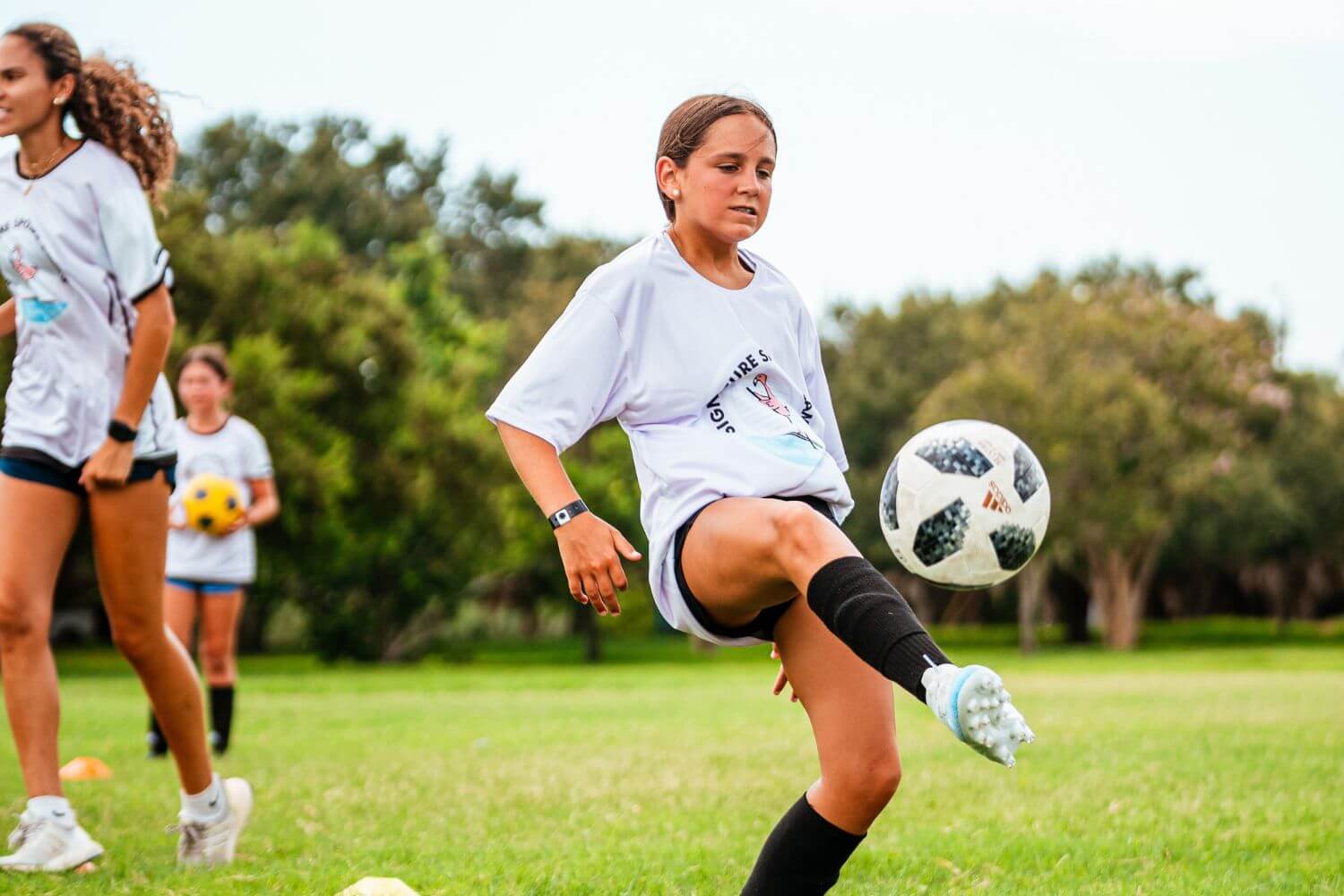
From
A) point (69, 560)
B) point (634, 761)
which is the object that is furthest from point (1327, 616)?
point (634, 761)

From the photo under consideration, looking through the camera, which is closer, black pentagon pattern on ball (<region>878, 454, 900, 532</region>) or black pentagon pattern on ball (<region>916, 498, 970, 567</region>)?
black pentagon pattern on ball (<region>916, 498, 970, 567</region>)

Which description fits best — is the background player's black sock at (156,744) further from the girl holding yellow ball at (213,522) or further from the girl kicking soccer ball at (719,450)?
the girl kicking soccer ball at (719,450)

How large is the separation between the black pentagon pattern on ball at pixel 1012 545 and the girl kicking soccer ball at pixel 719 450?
0.43m

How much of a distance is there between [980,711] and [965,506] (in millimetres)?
1125

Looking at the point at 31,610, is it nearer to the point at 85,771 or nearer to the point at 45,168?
the point at 45,168

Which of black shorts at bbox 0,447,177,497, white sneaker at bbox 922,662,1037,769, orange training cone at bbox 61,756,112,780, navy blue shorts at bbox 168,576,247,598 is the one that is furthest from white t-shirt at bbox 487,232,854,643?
navy blue shorts at bbox 168,576,247,598

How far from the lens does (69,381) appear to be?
446 cm

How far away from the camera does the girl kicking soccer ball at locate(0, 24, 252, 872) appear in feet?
14.4

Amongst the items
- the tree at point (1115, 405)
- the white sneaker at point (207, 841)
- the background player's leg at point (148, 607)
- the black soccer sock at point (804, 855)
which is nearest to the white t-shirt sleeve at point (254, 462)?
the background player's leg at point (148, 607)

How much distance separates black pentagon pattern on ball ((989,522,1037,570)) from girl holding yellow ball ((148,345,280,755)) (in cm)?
564

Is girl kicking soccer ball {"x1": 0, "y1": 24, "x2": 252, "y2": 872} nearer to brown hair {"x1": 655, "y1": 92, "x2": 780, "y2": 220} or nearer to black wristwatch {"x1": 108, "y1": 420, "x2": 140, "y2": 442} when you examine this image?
black wristwatch {"x1": 108, "y1": 420, "x2": 140, "y2": 442}

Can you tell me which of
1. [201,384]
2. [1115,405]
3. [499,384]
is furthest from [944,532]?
[499,384]

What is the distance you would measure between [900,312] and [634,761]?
128ft

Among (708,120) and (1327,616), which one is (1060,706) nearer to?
(708,120)
